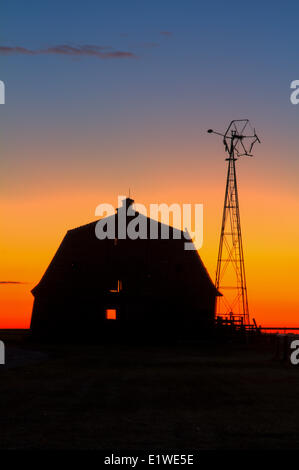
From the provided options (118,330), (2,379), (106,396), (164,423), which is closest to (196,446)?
(164,423)

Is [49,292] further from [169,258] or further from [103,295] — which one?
[169,258]

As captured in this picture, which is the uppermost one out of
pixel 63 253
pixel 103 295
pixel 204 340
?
pixel 63 253

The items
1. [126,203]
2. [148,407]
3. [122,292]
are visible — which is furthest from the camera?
[126,203]

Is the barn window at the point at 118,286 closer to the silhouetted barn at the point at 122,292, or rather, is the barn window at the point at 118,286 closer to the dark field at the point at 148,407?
the silhouetted barn at the point at 122,292

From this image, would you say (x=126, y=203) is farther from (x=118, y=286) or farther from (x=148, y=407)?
(x=148, y=407)

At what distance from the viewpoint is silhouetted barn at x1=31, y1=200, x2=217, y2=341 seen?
156 feet

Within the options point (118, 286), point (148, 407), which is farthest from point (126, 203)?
point (148, 407)

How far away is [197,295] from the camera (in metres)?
48.6

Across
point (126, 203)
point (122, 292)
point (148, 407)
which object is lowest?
point (148, 407)

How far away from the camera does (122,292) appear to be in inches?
1877

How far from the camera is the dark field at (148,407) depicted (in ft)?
34.7

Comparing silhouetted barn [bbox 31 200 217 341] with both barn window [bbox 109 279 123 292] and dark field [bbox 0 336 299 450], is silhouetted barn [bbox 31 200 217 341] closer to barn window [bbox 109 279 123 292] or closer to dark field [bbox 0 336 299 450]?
barn window [bbox 109 279 123 292]

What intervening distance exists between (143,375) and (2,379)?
4.53 meters

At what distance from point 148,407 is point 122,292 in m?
33.5
